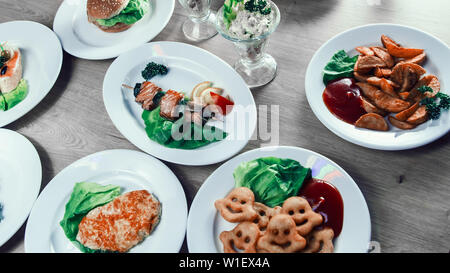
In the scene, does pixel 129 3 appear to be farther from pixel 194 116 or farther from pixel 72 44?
pixel 194 116

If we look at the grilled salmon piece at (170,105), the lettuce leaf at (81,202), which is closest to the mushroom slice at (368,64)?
the grilled salmon piece at (170,105)

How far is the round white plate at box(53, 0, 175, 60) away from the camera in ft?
7.47

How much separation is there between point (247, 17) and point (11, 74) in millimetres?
1465

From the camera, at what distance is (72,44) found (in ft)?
7.71

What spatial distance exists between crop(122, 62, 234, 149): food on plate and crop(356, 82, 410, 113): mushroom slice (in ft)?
2.15

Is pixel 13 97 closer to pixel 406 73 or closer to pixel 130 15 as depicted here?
pixel 130 15

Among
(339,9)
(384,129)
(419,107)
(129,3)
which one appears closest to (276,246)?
(384,129)

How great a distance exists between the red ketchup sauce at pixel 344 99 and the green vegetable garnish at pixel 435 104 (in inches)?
10.4

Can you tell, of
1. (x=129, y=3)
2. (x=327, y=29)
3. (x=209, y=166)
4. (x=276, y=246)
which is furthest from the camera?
(x=129, y=3)

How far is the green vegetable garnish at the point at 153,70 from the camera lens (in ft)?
6.91

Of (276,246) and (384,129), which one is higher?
(384,129)

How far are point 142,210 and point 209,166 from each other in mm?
385

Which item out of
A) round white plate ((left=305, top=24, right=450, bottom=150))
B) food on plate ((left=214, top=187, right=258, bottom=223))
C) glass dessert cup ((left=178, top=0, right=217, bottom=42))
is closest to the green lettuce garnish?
glass dessert cup ((left=178, top=0, right=217, bottom=42))

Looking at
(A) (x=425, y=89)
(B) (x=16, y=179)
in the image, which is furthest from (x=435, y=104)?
(B) (x=16, y=179)
